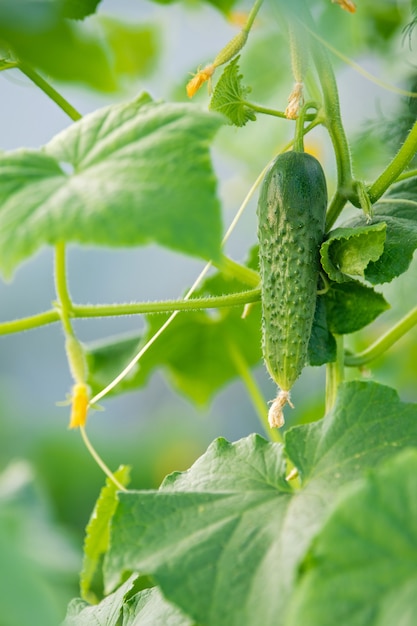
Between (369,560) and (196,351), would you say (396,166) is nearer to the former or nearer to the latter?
(369,560)

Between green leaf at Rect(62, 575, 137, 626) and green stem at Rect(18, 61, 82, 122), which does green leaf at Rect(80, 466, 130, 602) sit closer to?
green leaf at Rect(62, 575, 137, 626)

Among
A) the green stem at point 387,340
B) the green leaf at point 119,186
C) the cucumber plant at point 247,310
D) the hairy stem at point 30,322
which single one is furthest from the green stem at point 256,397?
the green leaf at point 119,186

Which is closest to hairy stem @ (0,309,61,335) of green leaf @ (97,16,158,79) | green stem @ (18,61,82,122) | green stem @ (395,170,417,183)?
green stem @ (18,61,82,122)

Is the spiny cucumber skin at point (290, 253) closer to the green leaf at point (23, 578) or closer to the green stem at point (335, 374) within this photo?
the green stem at point (335, 374)

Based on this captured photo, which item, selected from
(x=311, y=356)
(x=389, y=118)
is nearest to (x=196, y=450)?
(x=389, y=118)

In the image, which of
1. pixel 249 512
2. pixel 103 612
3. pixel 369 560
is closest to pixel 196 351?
pixel 103 612
